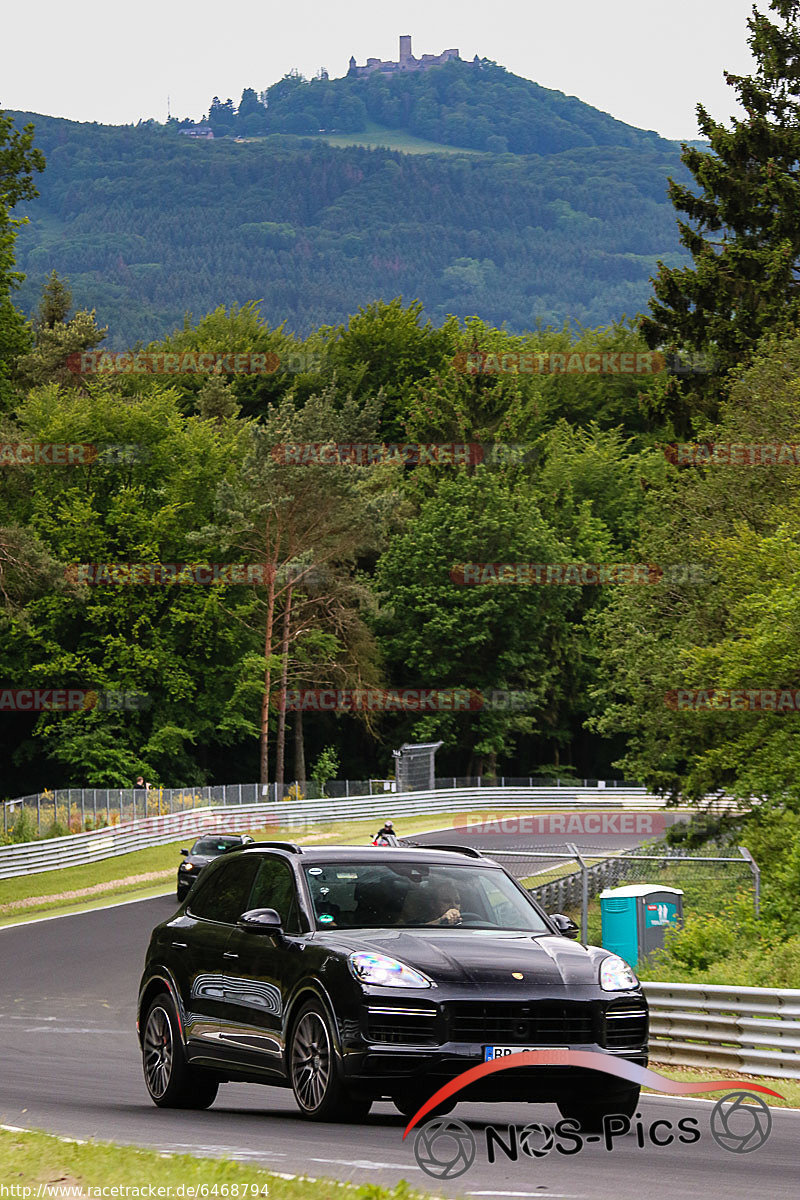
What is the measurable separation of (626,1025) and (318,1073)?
171 cm

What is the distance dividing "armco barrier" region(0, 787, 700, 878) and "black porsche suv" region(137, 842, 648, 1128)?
35.2 m

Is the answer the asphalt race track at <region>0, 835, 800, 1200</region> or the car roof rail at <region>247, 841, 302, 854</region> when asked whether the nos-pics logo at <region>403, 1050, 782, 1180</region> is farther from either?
the car roof rail at <region>247, 841, 302, 854</region>

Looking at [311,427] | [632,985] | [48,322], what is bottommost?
[632,985]

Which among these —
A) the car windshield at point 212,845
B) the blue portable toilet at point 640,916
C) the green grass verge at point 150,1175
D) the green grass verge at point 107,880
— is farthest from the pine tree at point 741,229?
the green grass verge at point 150,1175

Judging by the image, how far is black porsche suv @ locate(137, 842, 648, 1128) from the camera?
30.1 feet

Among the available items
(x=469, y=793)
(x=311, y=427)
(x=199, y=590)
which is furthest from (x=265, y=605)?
(x=469, y=793)

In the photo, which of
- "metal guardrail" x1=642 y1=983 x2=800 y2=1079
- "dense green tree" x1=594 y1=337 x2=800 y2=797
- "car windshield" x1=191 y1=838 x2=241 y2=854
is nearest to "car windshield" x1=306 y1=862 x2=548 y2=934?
"metal guardrail" x1=642 y1=983 x2=800 y2=1079

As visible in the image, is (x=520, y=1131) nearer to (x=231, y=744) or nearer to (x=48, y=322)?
(x=231, y=744)

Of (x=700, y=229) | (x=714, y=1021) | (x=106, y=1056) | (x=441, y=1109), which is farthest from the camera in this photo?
(x=700, y=229)

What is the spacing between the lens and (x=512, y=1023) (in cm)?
920

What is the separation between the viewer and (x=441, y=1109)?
31.3 ft

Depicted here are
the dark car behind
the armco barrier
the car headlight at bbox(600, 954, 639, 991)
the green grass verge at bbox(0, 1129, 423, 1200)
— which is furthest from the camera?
the armco barrier

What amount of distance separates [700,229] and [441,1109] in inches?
1827

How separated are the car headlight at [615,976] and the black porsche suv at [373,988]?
0.03 feet
